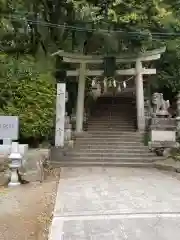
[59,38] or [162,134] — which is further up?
[59,38]

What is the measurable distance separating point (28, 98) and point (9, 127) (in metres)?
2.46

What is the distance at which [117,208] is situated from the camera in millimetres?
6543

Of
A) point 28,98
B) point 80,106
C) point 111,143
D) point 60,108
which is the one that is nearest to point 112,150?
point 111,143

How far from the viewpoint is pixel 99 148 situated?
49.2ft

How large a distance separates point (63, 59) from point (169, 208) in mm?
10856

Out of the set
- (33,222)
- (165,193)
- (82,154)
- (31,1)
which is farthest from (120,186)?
(31,1)

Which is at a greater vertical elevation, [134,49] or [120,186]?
[134,49]

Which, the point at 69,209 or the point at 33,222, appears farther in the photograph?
the point at 69,209

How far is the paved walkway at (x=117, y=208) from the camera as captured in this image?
16.8ft

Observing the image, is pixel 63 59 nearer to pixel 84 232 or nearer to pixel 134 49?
Answer: pixel 134 49

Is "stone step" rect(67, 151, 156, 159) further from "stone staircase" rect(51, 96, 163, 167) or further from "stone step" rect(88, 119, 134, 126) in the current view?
"stone step" rect(88, 119, 134, 126)

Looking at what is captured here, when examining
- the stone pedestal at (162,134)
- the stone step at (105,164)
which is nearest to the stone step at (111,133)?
the stone pedestal at (162,134)

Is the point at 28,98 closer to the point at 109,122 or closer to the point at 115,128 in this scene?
the point at 115,128

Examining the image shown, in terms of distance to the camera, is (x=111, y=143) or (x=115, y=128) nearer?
(x=111, y=143)
